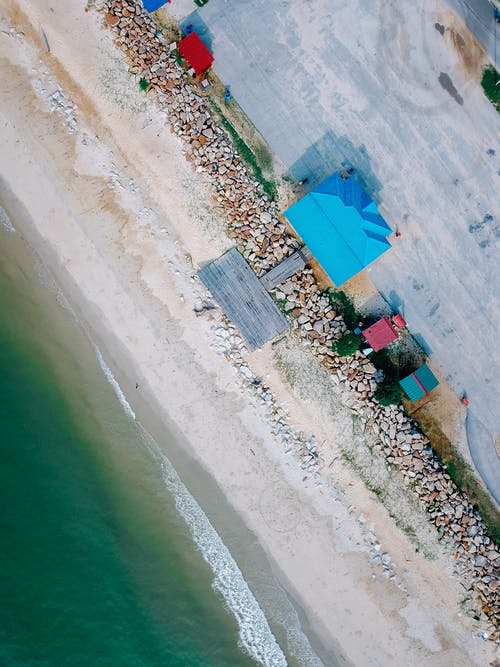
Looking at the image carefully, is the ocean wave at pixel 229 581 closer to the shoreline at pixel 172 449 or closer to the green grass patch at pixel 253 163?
the shoreline at pixel 172 449

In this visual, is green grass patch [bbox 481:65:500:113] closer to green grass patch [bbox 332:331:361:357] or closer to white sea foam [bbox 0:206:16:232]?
green grass patch [bbox 332:331:361:357]

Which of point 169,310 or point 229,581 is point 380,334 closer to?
point 169,310

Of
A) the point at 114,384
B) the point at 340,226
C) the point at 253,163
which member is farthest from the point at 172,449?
the point at 253,163

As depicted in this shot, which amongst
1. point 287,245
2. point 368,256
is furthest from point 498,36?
point 287,245

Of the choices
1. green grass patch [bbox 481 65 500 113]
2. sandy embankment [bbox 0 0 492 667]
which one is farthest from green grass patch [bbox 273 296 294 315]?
green grass patch [bbox 481 65 500 113]

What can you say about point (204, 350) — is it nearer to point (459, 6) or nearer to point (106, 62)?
point (106, 62)
